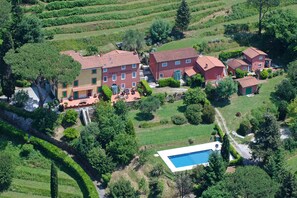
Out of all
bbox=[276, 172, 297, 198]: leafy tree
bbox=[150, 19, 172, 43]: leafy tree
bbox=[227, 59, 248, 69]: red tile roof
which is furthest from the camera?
bbox=[150, 19, 172, 43]: leafy tree

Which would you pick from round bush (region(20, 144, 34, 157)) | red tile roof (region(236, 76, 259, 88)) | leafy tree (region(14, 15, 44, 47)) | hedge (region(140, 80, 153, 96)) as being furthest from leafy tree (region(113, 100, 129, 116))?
red tile roof (region(236, 76, 259, 88))

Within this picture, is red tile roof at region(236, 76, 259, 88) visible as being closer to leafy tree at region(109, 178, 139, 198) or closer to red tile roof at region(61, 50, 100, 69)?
red tile roof at region(61, 50, 100, 69)

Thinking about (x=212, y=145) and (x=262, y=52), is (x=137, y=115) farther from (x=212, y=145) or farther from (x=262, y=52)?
(x=262, y=52)

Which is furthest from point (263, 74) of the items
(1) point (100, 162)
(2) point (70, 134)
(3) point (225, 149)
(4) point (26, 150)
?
(4) point (26, 150)

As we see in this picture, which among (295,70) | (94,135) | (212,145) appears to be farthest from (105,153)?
(295,70)

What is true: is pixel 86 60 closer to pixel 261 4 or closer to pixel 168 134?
pixel 168 134

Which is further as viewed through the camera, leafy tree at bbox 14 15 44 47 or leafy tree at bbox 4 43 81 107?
leafy tree at bbox 14 15 44 47

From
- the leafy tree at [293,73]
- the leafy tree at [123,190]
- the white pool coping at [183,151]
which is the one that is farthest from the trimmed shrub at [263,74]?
the leafy tree at [123,190]
